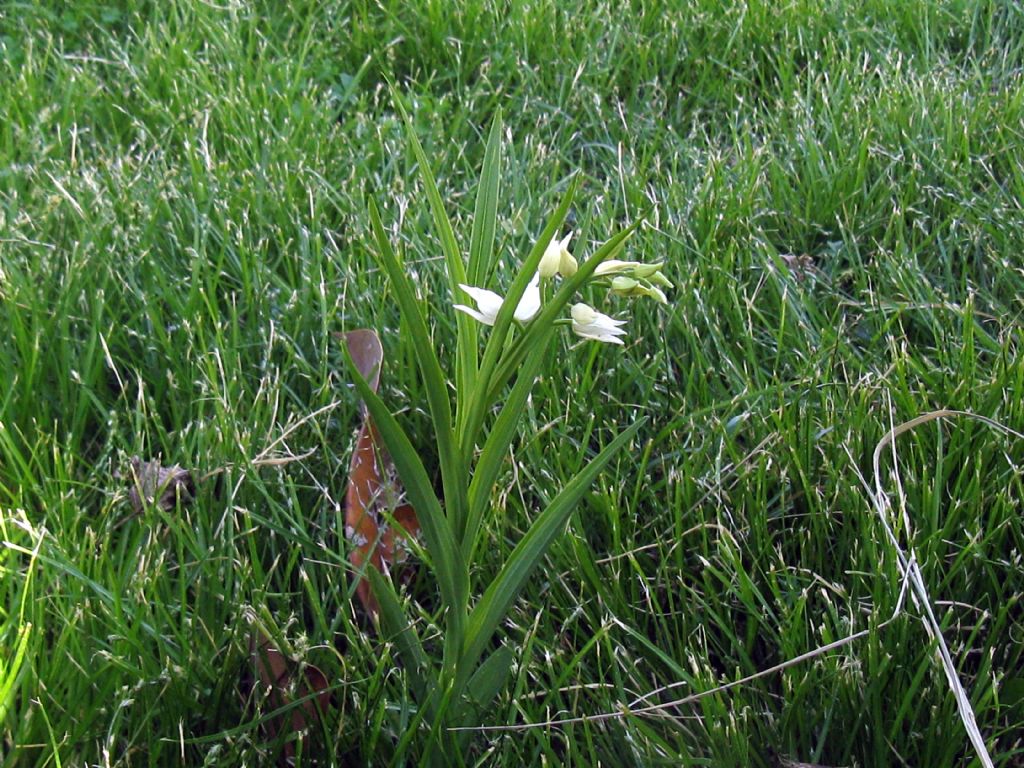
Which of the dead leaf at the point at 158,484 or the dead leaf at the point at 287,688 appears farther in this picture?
the dead leaf at the point at 158,484

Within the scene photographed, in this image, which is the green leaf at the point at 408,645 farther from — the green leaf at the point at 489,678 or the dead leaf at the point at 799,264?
the dead leaf at the point at 799,264

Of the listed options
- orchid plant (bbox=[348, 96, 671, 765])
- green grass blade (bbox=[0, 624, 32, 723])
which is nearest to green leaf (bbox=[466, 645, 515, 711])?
orchid plant (bbox=[348, 96, 671, 765])

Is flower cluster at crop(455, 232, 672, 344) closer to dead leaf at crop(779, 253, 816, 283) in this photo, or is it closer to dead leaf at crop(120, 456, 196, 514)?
dead leaf at crop(120, 456, 196, 514)

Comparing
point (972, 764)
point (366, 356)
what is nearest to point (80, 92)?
point (366, 356)

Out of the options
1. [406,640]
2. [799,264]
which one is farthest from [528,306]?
[799,264]

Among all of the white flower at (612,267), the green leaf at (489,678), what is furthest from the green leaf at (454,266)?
the green leaf at (489,678)

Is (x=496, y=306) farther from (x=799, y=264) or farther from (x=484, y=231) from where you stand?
(x=799, y=264)
